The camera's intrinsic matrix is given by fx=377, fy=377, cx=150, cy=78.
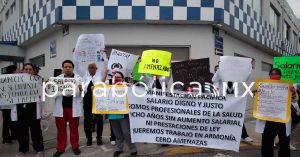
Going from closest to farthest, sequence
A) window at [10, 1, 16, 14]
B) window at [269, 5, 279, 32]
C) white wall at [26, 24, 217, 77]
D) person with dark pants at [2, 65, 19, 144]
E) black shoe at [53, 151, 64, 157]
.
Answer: black shoe at [53, 151, 64, 157] < person with dark pants at [2, 65, 19, 144] < white wall at [26, 24, 217, 77] < window at [10, 1, 16, 14] < window at [269, 5, 279, 32]

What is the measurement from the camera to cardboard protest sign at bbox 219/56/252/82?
22.2 feet

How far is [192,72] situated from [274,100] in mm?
1514

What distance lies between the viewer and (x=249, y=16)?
12945 mm

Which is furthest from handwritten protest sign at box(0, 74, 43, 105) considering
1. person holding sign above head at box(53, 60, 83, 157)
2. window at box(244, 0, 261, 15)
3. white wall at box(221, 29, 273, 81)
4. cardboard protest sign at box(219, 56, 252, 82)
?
window at box(244, 0, 261, 15)

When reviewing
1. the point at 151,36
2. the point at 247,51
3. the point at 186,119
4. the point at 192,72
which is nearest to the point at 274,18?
the point at 247,51

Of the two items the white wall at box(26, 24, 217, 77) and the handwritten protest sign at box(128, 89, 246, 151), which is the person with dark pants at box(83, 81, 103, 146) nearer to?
the handwritten protest sign at box(128, 89, 246, 151)

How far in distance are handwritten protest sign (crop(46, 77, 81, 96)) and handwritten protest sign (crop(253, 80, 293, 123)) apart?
3.05 meters

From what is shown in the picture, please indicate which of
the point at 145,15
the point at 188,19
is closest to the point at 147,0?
the point at 145,15

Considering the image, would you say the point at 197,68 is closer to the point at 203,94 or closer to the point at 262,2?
the point at 203,94

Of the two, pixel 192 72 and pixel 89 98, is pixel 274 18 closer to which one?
pixel 192 72

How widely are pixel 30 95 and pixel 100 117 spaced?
144cm

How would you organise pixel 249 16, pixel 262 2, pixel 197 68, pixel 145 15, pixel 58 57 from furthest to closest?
pixel 262 2, pixel 249 16, pixel 58 57, pixel 145 15, pixel 197 68

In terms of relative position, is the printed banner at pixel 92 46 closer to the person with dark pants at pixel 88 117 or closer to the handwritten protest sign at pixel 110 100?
the person with dark pants at pixel 88 117

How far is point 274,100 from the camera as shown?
6020 millimetres
